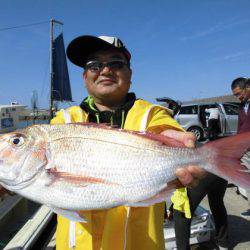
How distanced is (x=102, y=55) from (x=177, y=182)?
3.56 ft

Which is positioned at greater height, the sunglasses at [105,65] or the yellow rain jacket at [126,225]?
the sunglasses at [105,65]

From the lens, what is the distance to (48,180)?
6.54 feet

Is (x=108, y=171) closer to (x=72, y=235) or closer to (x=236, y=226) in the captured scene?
(x=72, y=235)

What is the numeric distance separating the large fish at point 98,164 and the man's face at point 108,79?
49 centimetres

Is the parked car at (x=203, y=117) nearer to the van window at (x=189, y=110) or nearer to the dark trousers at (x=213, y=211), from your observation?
the van window at (x=189, y=110)

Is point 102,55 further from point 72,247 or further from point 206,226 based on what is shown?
point 206,226

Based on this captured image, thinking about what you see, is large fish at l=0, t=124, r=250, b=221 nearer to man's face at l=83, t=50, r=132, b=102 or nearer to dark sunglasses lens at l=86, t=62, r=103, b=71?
man's face at l=83, t=50, r=132, b=102

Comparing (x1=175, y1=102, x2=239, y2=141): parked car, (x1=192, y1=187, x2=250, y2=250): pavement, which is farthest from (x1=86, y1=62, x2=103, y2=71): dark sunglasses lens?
(x1=175, y1=102, x2=239, y2=141): parked car

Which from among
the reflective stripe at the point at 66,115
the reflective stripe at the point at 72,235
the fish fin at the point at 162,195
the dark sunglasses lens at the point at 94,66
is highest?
the dark sunglasses lens at the point at 94,66

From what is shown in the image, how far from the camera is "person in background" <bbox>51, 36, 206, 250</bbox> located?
7.34 ft

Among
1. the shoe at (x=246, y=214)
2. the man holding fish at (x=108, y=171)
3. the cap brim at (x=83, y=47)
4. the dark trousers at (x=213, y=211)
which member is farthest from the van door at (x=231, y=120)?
the man holding fish at (x=108, y=171)

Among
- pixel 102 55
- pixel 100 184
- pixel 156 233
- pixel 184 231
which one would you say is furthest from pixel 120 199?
pixel 184 231

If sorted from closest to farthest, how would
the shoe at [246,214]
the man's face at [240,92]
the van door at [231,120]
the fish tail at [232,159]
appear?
the fish tail at [232,159]
the shoe at [246,214]
the man's face at [240,92]
the van door at [231,120]

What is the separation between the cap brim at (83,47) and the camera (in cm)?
256
